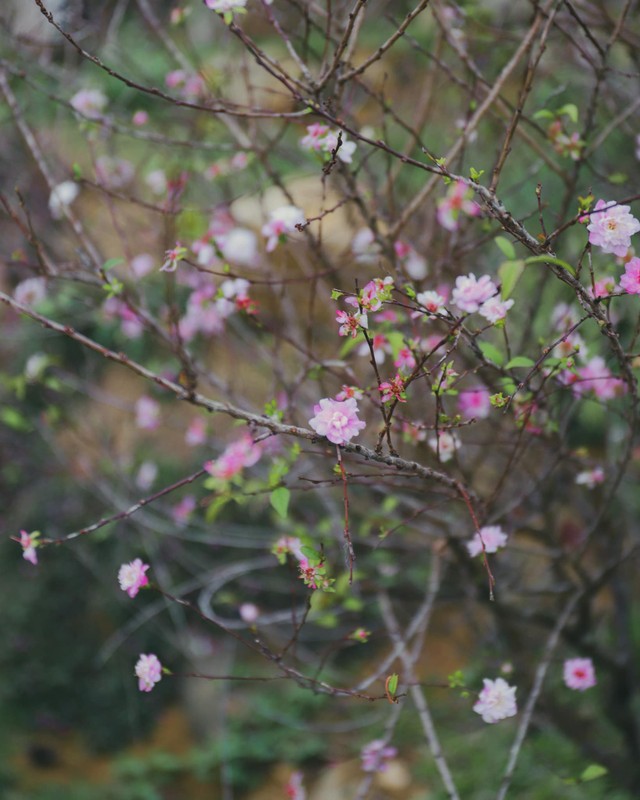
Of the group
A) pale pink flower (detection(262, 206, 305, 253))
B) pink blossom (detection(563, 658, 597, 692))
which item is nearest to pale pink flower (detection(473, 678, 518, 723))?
pink blossom (detection(563, 658, 597, 692))

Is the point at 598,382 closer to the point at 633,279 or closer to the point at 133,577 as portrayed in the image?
the point at 633,279

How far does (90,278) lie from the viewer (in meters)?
2.08

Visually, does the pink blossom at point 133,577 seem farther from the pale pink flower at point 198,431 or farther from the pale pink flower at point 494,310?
the pale pink flower at point 198,431

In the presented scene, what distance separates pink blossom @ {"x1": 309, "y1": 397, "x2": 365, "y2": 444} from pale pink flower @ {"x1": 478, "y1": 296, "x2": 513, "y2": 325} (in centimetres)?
36

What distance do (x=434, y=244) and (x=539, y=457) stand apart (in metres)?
0.85

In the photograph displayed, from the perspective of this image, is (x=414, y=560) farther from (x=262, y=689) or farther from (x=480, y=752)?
(x=262, y=689)

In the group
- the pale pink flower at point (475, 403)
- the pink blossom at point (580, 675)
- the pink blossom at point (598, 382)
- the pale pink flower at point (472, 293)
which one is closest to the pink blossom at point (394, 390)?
the pale pink flower at point (472, 293)

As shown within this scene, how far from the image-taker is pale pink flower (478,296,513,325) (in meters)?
1.49

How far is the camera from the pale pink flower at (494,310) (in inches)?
58.5

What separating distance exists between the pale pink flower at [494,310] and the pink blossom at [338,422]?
36cm

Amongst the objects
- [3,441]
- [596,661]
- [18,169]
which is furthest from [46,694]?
[596,661]

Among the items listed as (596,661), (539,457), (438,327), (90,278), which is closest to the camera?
(90,278)

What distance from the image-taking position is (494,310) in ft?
4.94

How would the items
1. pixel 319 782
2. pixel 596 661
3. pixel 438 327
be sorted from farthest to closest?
pixel 319 782 < pixel 596 661 < pixel 438 327
